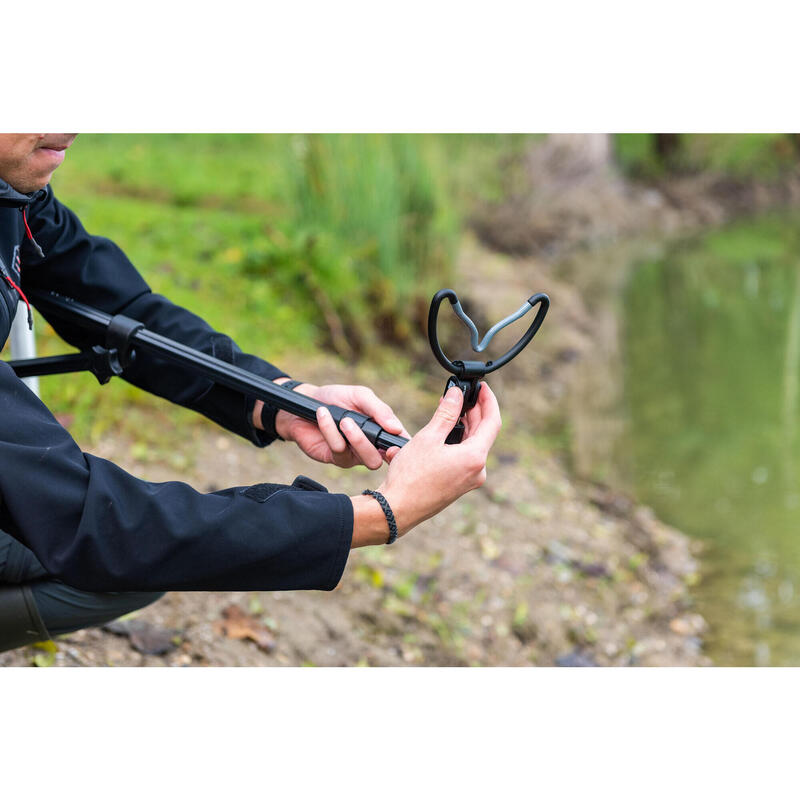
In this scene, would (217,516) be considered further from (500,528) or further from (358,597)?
(500,528)

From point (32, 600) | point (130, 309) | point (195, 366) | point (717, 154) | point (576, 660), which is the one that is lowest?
point (576, 660)

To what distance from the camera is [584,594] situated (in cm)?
374

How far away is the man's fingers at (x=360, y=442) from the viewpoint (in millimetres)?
1765

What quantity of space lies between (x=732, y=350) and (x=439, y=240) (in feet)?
8.91

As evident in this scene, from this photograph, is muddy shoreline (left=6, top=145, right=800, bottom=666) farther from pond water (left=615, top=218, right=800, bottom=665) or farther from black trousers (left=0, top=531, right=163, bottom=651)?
black trousers (left=0, top=531, right=163, bottom=651)

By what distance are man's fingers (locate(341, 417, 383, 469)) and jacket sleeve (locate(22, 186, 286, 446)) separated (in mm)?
316

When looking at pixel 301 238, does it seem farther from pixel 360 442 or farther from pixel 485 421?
pixel 485 421

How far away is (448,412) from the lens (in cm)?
159

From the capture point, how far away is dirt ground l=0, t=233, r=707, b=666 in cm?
283

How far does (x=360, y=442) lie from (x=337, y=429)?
0.19 feet

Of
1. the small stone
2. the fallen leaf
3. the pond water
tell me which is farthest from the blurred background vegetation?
the small stone

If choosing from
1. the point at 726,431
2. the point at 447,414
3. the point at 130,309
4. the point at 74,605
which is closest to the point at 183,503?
the point at 447,414

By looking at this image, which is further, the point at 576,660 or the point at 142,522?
the point at 576,660

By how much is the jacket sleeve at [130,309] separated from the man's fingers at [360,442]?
316 millimetres
